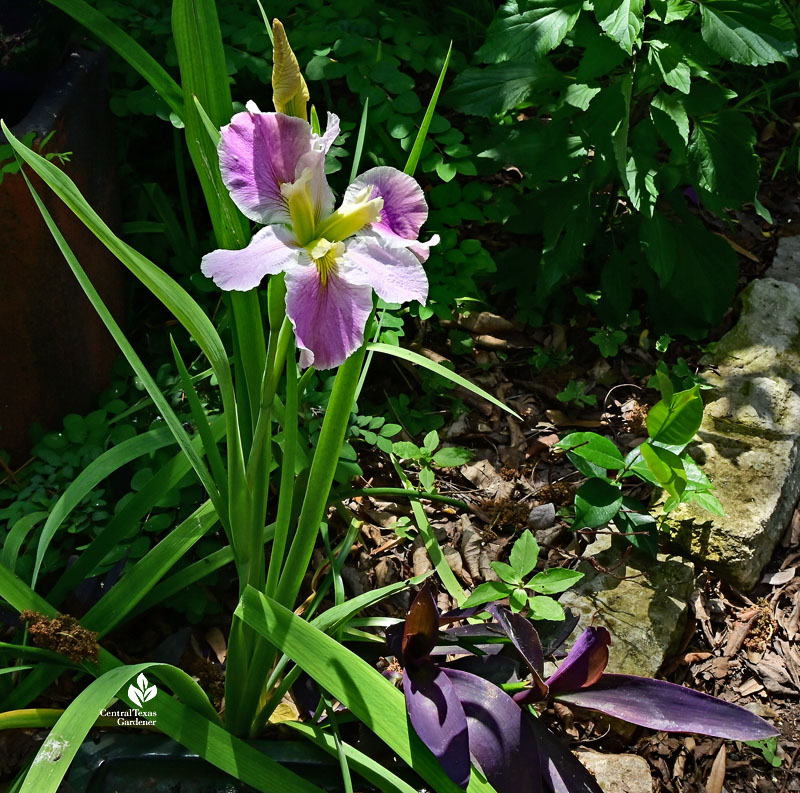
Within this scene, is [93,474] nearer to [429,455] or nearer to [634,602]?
[429,455]

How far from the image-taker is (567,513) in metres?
1.94

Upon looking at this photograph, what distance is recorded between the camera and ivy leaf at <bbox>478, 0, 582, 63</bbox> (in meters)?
1.86

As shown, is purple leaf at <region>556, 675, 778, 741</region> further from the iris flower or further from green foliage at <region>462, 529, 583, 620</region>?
the iris flower

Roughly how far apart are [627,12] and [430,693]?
1420 mm

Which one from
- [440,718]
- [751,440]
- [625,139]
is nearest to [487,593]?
[440,718]

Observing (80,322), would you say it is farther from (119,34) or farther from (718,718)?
(718,718)

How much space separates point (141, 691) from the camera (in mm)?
1208

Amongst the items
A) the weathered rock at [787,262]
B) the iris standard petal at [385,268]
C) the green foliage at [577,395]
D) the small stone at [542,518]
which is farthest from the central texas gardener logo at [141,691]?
the weathered rock at [787,262]

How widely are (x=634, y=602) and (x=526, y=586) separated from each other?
0.38m

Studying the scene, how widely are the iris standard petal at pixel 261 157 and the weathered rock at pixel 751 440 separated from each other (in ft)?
4.46

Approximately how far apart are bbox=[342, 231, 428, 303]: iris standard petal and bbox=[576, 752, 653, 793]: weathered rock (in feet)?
3.49

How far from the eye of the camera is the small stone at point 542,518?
1907 millimetres

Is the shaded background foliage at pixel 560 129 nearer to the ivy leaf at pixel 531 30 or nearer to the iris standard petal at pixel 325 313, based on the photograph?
the ivy leaf at pixel 531 30

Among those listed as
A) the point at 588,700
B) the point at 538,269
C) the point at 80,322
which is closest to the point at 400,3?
the point at 538,269
